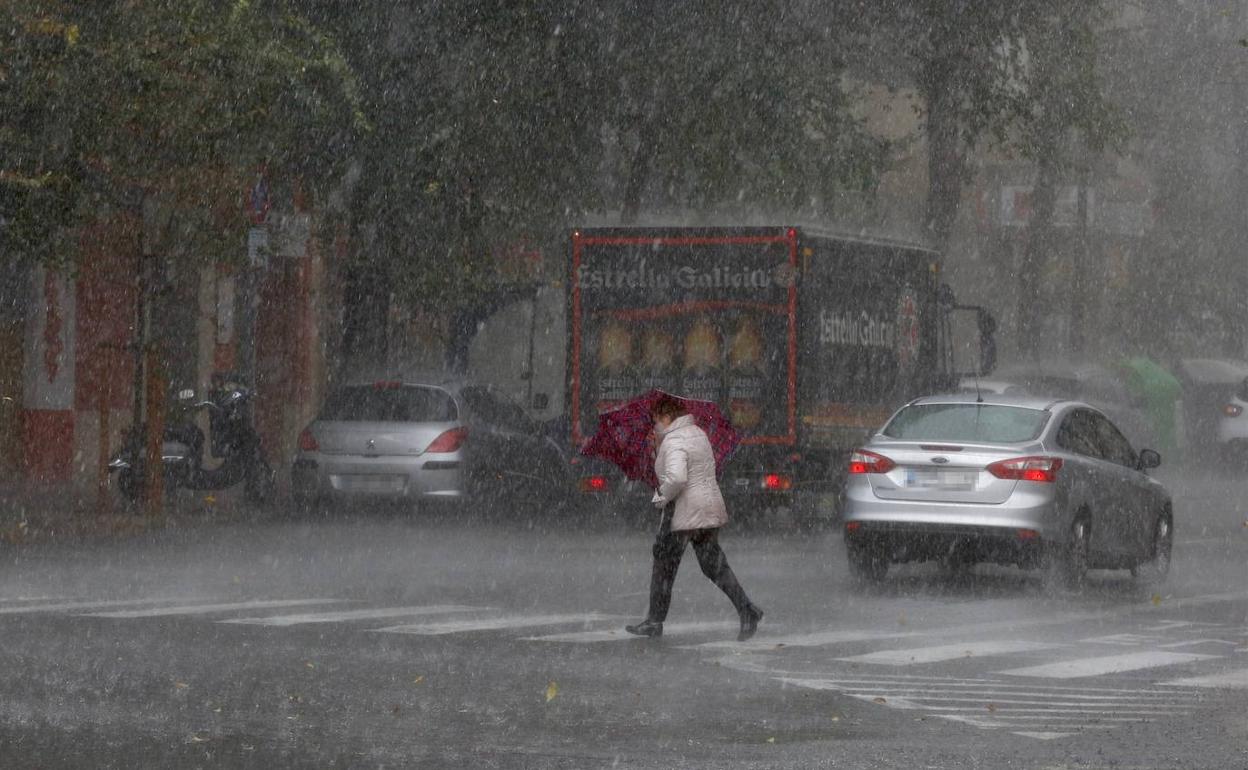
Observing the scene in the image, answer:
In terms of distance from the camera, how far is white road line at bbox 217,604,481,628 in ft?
45.7

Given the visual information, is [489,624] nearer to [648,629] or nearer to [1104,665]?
[648,629]

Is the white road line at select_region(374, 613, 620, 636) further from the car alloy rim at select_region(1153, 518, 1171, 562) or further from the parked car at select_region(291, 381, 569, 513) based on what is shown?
the parked car at select_region(291, 381, 569, 513)

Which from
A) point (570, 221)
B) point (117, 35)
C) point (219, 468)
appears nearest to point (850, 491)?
point (117, 35)

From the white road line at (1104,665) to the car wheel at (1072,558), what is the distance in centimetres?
327

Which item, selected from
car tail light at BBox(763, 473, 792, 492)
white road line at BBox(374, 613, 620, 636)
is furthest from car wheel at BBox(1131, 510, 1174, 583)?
white road line at BBox(374, 613, 620, 636)

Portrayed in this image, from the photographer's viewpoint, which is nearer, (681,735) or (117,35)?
(681,735)

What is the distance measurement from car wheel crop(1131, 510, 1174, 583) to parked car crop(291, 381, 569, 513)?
7.29 metres

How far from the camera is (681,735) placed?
953cm

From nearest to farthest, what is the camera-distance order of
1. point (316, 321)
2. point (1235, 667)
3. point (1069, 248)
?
point (1235, 667) → point (316, 321) → point (1069, 248)

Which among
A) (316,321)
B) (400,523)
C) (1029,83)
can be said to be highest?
(1029,83)

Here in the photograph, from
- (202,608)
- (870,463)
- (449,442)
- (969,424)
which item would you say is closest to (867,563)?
(870,463)

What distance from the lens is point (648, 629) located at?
13406mm

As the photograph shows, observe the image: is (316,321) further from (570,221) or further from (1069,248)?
(1069,248)

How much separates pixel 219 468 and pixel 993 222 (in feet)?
102
